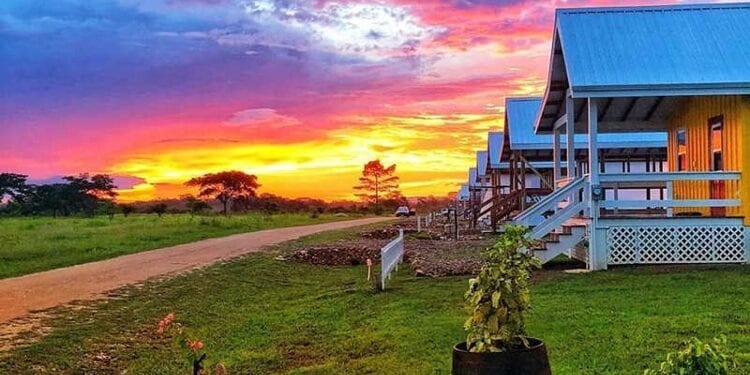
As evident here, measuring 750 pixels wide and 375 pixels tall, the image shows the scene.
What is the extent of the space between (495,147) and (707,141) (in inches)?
969

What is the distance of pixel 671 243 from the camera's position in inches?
615

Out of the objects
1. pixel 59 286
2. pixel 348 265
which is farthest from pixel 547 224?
pixel 59 286

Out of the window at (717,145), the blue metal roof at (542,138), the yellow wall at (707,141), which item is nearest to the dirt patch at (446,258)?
the blue metal roof at (542,138)

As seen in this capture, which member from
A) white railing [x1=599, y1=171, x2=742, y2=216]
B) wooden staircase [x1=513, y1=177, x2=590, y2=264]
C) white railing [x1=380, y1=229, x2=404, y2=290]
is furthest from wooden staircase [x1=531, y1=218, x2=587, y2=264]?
white railing [x1=380, y1=229, x2=404, y2=290]

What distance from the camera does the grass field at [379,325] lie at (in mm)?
8203

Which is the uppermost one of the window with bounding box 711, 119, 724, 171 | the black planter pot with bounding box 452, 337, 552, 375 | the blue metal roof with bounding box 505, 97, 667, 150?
the blue metal roof with bounding box 505, 97, 667, 150

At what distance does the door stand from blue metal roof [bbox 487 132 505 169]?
22.3 m

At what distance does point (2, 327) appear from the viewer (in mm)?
11031

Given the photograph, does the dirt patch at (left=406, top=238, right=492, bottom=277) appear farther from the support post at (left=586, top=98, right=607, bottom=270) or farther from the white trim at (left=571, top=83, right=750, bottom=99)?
the white trim at (left=571, top=83, right=750, bottom=99)

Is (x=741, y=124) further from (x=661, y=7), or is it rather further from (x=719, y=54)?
(x=661, y=7)

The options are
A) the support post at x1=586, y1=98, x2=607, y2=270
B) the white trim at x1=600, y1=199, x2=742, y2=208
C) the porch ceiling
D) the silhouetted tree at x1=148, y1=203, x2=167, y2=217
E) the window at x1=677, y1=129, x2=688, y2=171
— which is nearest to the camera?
the white trim at x1=600, y1=199, x2=742, y2=208

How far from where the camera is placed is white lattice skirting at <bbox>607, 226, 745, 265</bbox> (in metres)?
15.5

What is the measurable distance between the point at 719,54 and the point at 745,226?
3.41 meters

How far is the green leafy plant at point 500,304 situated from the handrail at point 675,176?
1114 cm
